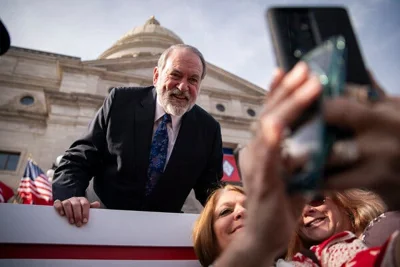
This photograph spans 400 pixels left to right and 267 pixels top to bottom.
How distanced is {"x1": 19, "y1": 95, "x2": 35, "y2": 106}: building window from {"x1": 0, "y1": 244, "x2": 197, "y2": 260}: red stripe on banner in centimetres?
1623

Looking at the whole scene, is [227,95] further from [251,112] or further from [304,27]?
[304,27]

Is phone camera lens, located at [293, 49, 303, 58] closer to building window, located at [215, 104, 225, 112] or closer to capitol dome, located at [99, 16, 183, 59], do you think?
building window, located at [215, 104, 225, 112]

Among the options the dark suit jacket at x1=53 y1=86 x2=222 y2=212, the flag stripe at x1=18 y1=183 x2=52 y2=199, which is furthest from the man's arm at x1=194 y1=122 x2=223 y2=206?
the flag stripe at x1=18 y1=183 x2=52 y2=199

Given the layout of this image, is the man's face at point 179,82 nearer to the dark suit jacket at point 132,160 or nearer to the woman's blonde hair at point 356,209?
the dark suit jacket at point 132,160

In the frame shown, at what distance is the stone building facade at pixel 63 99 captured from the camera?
40.8 feet

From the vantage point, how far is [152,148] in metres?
2.38

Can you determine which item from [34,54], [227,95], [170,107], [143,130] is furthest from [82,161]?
[34,54]

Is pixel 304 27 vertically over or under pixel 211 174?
over

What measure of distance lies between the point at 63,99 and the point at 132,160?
1261 cm

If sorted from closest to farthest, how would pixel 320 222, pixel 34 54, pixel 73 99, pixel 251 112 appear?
pixel 320 222, pixel 73 99, pixel 251 112, pixel 34 54

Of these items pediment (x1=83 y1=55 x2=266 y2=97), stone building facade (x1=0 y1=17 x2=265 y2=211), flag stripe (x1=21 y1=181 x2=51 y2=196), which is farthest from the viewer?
pediment (x1=83 y1=55 x2=266 y2=97)

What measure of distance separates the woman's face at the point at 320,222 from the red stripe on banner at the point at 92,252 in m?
0.82

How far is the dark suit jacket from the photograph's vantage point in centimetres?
220

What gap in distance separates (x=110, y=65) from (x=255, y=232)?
1695 centimetres
